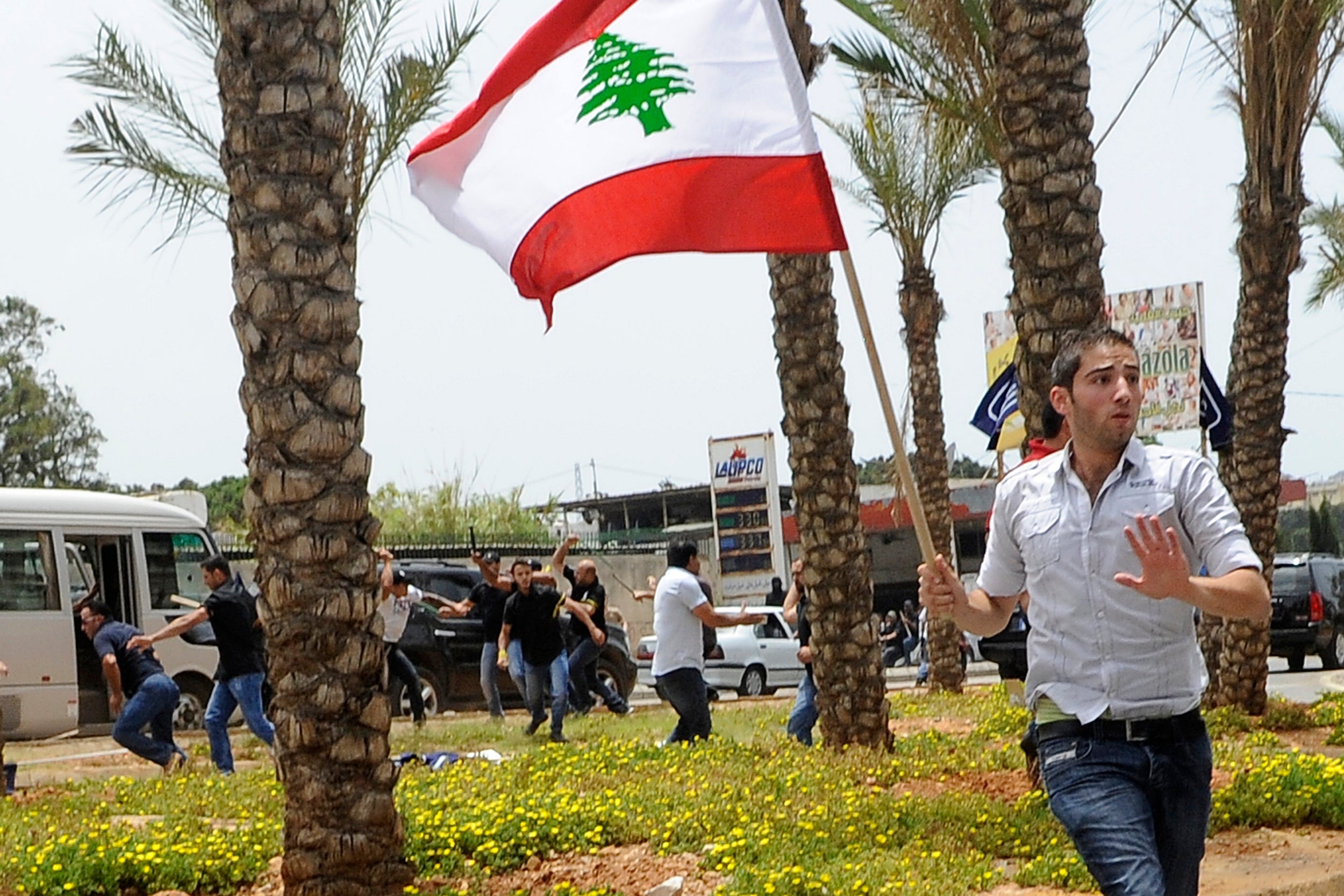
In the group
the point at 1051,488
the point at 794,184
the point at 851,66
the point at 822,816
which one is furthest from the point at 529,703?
the point at 1051,488

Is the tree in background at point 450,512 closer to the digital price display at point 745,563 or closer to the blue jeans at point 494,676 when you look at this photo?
the digital price display at point 745,563

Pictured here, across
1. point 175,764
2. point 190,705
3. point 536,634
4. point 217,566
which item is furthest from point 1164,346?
point 175,764

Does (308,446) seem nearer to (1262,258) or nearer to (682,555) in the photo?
(682,555)

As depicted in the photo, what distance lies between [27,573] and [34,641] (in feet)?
2.68

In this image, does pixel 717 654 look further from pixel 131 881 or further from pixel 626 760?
pixel 131 881

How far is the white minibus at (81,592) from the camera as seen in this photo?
1786 centimetres

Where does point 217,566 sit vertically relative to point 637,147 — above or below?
below

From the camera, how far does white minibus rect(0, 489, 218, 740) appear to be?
17.9 m

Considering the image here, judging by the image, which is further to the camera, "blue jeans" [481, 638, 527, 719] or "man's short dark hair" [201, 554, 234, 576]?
"blue jeans" [481, 638, 527, 719]

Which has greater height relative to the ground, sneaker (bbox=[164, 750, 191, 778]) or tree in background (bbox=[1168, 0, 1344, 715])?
tree in background (bbox=[1168, 0, 1344, 715])

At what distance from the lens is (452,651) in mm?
21219

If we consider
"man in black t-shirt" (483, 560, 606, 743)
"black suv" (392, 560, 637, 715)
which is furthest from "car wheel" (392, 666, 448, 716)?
"man in black t-shirt" (483, 560, 606, 743)

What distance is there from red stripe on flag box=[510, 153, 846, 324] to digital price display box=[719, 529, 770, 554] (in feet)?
99.2

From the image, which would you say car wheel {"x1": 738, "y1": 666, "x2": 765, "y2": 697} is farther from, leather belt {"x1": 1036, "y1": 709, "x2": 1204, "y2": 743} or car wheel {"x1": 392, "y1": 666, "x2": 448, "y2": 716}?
leather belt {"x1": 1036, "y1": 709, "x2": 1204, "y2": 743}
